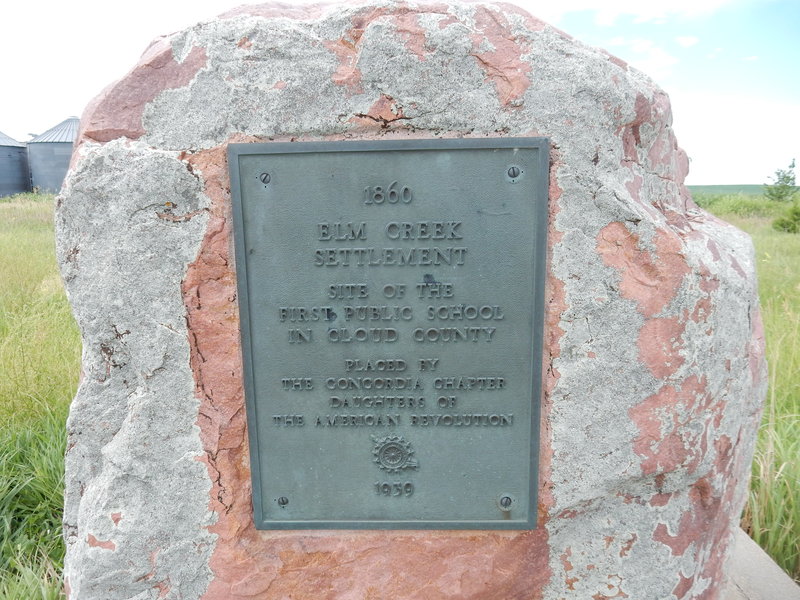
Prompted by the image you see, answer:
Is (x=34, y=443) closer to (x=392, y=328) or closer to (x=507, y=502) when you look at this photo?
(x=392, y=328)

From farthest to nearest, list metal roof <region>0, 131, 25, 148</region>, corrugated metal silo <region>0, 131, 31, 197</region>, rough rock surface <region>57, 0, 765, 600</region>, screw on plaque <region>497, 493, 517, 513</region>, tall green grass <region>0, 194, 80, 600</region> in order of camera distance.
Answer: corrugated metal silo <region>0, 131, 31, 197</region>
metal roof <region>0, 131, 25, 148</region>
tall green grass <region>0, 194, 80, 600</region>
screw on plaque <region>497, 493, 517, 513</region>
rough rock surface <region>57, 0, 765, 600</region>

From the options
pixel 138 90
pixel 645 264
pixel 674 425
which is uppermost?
pixel 138 90

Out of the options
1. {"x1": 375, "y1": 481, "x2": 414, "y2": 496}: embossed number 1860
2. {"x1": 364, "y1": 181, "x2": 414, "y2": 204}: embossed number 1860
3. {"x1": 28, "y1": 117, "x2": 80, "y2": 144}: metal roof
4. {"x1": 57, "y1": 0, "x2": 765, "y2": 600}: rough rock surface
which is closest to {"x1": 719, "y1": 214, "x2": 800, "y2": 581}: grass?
{"x1": 57, "y1": 0, "x2": 765, "y2": 600}: rough rock surface

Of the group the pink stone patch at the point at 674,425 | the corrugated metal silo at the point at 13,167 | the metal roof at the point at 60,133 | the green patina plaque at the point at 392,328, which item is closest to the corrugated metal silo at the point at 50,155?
the metal roof at the point at 60,133

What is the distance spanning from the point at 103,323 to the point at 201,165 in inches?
23.0

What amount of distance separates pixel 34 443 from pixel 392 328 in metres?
2.48

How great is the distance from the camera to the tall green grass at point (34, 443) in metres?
2.58

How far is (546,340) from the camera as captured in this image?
182 cm

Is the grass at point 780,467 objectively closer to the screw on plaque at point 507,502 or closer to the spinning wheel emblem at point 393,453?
the screw on plaque at point 507,502

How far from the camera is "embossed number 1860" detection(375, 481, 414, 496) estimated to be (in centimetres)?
194

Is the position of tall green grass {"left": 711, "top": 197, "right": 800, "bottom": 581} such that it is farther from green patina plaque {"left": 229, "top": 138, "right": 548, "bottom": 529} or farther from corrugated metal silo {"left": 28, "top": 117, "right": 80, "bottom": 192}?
corrugated metal silo {"left": 28, "top": 117, "right": 80, "bottom": 192}

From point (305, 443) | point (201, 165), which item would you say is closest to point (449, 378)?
point (305, 443)

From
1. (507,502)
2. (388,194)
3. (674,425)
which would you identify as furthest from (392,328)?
(674,425)

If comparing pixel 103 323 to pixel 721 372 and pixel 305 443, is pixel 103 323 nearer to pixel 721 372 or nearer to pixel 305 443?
pixel 305 443
